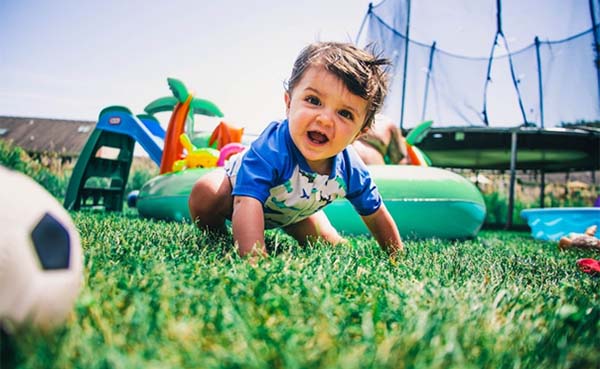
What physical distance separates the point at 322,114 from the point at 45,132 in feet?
94.0

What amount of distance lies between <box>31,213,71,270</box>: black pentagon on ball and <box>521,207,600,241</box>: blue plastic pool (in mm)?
4990

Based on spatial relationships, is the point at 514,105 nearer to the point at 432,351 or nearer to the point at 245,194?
the point at 245,194

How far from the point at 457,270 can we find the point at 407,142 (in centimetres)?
403

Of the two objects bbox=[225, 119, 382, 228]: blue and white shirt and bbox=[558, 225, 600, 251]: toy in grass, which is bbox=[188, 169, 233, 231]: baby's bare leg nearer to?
bbox=[225, 119, 382, 228]: blue and white shirt

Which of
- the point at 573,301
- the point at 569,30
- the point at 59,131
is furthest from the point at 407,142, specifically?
the point at 59,131

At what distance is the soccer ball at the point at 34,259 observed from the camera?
0.63 meters

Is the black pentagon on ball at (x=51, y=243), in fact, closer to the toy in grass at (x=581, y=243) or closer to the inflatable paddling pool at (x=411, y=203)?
the inflatable paddling pool at (x=411, y=203)

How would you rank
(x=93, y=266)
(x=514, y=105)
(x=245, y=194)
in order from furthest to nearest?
(x=514, y=105), (x=245, y=194), (x=93, y=266)

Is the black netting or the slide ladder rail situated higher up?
the black netting

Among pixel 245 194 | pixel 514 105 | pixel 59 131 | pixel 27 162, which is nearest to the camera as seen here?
pixel 245 194

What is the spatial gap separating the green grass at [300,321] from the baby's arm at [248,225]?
253mm

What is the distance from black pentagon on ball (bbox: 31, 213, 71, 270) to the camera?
0.67 meters

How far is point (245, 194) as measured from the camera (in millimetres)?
1675

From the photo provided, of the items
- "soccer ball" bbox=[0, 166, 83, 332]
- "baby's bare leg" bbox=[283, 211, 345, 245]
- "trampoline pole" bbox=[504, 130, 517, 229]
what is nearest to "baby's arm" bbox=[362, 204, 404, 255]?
"baby's bare leg" bbox=[283, 211, 345, 245]
